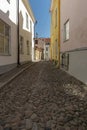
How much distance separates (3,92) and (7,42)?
6.01 meters

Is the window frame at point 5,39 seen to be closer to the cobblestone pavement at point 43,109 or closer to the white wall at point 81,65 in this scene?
the white wall at point 81,65

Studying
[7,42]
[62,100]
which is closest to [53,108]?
[62,100]

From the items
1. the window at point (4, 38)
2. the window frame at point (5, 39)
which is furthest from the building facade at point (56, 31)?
the window at point (4, 38)

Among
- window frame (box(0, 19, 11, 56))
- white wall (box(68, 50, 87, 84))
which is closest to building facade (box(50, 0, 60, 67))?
window frame (box(0, 19, 11, 56))

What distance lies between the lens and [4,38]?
1131 centimetres

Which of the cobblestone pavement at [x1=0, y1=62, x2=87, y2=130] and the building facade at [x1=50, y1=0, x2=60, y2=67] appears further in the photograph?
the building facade at [x1=50, y1=0, x2=60, y2=67]

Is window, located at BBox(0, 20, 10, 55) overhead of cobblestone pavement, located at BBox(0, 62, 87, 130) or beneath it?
overhead

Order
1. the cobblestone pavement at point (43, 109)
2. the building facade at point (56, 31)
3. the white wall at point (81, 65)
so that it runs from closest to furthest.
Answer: the cobblestone pavement at point (43, 109) < the white wall at point (81, 65) < the building facade at point (56, 31)

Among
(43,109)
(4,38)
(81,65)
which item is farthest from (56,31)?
(43,109)

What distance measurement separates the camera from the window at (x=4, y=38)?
425 inches

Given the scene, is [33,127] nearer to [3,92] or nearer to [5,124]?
[5,124]

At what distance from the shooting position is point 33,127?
3.71 meters

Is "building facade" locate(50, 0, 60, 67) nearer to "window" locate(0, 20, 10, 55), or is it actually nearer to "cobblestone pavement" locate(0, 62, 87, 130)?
"window" locate(0, 20, 10, 55)

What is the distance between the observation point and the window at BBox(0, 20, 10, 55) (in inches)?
425
